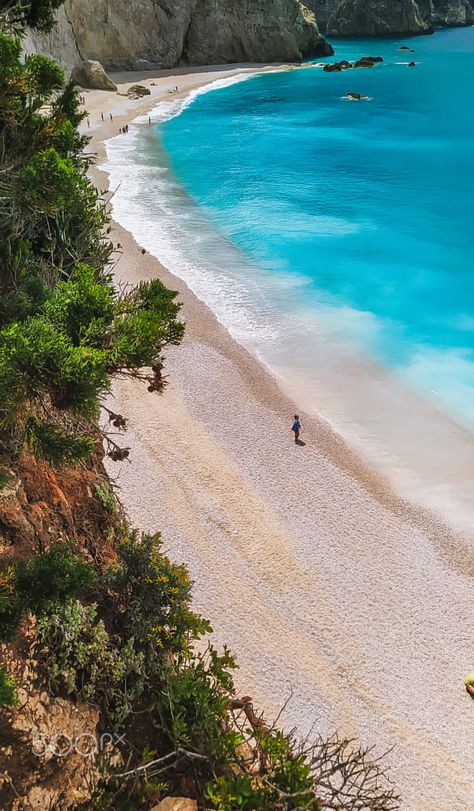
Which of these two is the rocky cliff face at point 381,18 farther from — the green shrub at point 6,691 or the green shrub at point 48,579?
the green shrub at point 6,691

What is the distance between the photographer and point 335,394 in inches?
922

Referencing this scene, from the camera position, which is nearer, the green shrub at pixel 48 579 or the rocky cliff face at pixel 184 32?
the green shrub at pixel 48 579

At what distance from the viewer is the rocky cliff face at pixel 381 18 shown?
Answer: 125 meters

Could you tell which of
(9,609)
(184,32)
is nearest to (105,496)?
(9,609)

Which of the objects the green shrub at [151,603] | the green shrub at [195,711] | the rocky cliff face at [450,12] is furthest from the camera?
the rocky cliff face at [450,12]

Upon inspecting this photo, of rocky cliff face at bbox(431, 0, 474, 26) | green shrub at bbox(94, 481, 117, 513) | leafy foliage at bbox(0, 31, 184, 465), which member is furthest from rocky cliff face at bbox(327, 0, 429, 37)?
green shrub at bbox(94, 481, 117, 513)

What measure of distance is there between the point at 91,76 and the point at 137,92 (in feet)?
20.5

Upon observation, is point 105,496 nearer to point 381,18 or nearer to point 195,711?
point 195,711

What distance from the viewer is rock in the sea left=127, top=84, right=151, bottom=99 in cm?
7493

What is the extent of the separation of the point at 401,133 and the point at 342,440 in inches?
2206

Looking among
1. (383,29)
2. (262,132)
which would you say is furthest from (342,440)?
(383,29)

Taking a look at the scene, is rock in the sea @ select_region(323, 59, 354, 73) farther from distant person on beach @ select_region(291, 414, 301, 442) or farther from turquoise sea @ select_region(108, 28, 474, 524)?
distant person on beach @ select_region(291, 414, 301, 442)

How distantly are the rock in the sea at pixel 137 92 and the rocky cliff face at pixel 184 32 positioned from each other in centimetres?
715

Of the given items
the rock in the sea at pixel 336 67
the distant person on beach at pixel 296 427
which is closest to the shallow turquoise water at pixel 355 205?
the distant person on beach at pixel 296 427
